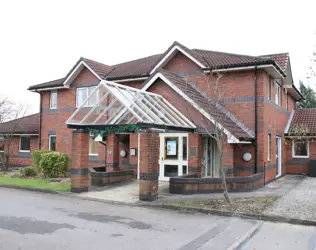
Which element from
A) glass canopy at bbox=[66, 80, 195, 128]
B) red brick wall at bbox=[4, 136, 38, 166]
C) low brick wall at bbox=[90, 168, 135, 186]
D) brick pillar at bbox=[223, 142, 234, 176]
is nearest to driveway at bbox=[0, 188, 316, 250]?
glass canopy at bbox=[66, 80, 195, 128]

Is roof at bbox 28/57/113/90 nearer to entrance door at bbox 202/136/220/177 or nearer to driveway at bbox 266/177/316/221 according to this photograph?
entrance door at bbox 202/136/220/177

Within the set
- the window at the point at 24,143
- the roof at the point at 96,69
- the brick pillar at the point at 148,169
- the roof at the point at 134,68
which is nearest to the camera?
the brick pillar at the point at 148,169

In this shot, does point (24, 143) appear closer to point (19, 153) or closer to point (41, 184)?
point (19, 153)

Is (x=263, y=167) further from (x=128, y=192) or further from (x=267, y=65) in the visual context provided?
(x=128, y=192)

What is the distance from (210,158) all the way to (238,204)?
20.4 feet

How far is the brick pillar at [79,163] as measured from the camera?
43.3 ft

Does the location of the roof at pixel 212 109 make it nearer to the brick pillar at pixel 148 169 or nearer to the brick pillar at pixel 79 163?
the brick pillar at pixel 148 169

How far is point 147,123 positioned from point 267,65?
675cm

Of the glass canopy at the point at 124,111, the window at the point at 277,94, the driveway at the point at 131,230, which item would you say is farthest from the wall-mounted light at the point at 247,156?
the driveway at the point at 131,230

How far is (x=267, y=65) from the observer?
1490cm

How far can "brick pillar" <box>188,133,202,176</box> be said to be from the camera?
14.7 metres

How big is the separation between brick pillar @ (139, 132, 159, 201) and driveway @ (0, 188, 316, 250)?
92 cm

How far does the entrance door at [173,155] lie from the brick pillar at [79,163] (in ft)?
13.5

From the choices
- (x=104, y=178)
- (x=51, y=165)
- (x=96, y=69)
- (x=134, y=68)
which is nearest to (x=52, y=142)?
(x=51, y=165)
